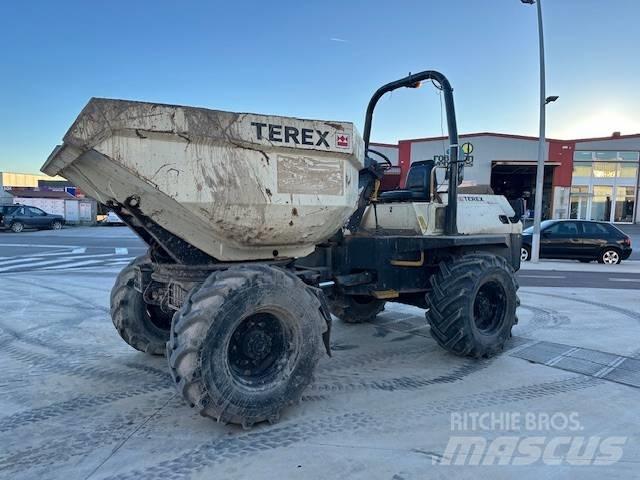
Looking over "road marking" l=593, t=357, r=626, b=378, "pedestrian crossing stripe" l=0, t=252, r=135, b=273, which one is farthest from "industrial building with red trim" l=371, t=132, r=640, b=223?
"road marking" l=593, t=357, r=626, b=378

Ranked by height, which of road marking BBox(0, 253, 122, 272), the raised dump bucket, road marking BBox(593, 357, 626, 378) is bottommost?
road marking BBox(0, 253, 122, 272)

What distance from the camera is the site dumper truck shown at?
122 inches

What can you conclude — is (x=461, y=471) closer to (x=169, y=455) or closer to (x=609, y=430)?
(x=609, y=430)

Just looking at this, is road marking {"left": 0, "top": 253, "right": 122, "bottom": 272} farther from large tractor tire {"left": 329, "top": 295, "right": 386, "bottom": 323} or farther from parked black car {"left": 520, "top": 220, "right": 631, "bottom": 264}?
parked black car {"left": 520, "top": 220, "right": 631, "bottom": 264}

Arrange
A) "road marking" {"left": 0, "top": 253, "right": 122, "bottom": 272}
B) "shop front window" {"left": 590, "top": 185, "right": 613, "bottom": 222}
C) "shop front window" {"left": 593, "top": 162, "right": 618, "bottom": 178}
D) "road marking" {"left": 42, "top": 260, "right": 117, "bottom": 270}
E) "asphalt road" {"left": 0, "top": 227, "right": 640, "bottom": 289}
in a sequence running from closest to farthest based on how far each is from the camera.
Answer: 1. "asphalt road" {"left": 0, "top": 227, "right": 640, "bottom": 289}
2. "road marking" {"left": 42, "top": 260, "right": 117, "bottom": 270}
3. "road marking" {"left": 0, "top": 253, "right": 122, "bottom": 272}
4. "shop front window" {"left": 593, "top": 162, "right": 618, "bottom": 178}
5. "shop front window" {"left": 590, "top": 185, "right": 613, "bottom": 222}

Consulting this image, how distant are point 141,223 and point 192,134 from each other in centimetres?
79

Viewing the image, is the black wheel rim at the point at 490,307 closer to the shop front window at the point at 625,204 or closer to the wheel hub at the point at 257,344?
the wheel hub at the point at 257,344

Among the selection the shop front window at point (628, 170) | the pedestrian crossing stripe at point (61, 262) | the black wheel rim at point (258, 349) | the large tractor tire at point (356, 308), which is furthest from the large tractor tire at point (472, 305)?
the shop front window at point (628, 170)

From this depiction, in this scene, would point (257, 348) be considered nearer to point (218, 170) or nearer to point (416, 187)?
point (218, 170)

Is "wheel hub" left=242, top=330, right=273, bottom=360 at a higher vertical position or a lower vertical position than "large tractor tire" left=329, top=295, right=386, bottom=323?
higher

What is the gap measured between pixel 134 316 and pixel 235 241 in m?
1.78

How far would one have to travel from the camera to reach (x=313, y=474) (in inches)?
111

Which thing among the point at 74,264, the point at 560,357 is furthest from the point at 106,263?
the point at 560,357

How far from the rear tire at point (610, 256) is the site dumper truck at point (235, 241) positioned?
12.3 metres
